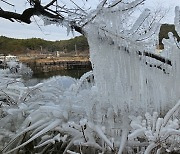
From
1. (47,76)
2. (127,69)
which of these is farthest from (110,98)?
(47,76)

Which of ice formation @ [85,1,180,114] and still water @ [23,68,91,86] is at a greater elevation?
ice formation @ [85,1,180,114]

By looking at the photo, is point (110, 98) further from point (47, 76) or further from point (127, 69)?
point (47, 76)

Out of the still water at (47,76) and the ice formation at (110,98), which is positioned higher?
the ice formation at (110,98)

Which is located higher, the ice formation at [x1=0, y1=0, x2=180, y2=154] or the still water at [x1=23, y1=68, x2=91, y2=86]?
the ice formation at [x1=0, y1=0, x2=180, y2=154]

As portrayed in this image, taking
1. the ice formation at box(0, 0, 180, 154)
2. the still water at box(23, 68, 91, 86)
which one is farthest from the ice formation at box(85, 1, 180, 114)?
the still water at box(23, 68, 91, 86)

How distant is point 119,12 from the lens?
1.94 metres

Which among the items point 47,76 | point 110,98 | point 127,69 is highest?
point 127,69

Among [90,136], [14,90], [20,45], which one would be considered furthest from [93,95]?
[20,45]

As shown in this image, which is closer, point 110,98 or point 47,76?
point 110,98

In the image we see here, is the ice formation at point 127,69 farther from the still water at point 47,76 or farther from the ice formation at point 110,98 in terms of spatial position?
the still water at point 47,76

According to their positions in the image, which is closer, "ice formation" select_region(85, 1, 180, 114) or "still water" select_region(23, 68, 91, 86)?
"ice formation" select_region(85, 1, 180, 114)

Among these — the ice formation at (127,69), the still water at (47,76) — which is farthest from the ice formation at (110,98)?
the still water at (47,76)

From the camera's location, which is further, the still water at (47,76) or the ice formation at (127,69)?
the still water at (47,76)

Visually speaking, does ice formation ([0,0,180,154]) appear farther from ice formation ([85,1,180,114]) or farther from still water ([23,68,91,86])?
still water ([23,68,91,86])
